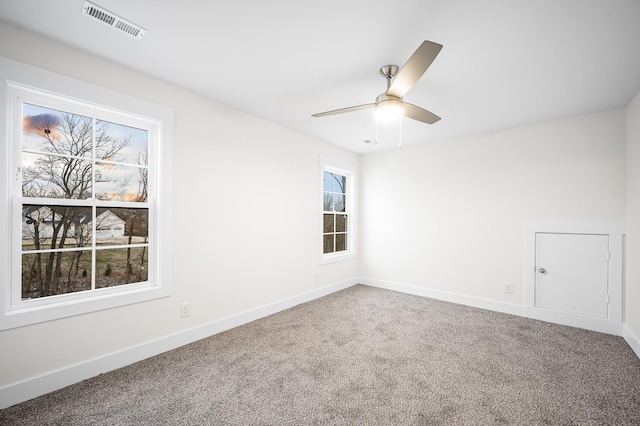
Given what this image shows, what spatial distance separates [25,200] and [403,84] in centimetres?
278

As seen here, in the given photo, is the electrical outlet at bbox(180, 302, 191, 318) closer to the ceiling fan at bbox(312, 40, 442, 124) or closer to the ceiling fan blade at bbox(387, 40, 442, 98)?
the ceiling fan at bbox(312, 40, 442, 124)

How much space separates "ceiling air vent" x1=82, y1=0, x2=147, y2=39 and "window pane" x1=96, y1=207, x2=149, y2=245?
53.8 inches

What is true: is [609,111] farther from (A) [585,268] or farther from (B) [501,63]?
(B) [501,63]

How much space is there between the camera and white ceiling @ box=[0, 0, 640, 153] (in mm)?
1620

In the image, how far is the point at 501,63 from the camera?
2133 millimetres

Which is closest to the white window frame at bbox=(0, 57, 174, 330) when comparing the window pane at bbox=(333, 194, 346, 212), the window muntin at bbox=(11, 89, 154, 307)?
the window muntin at bbox=(11, 89, 154, 307)

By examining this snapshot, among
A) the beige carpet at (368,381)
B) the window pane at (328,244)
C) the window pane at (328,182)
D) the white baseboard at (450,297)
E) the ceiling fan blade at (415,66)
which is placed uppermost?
the ceiling fan blade at (415,66)

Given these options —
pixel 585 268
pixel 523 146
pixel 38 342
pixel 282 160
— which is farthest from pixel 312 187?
pixel 585 268

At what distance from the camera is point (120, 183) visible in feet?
7.81

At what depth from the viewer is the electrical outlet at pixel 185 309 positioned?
2651 mm

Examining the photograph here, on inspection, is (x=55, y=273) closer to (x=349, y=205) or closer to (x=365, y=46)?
(x=365, y=46)

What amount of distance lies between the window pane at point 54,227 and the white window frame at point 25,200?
8cm

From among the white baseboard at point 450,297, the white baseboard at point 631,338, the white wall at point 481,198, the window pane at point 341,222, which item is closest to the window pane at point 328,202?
the window pane at point 341,222

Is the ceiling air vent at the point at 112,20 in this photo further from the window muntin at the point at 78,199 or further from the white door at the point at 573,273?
the white door at the point at 573,273
